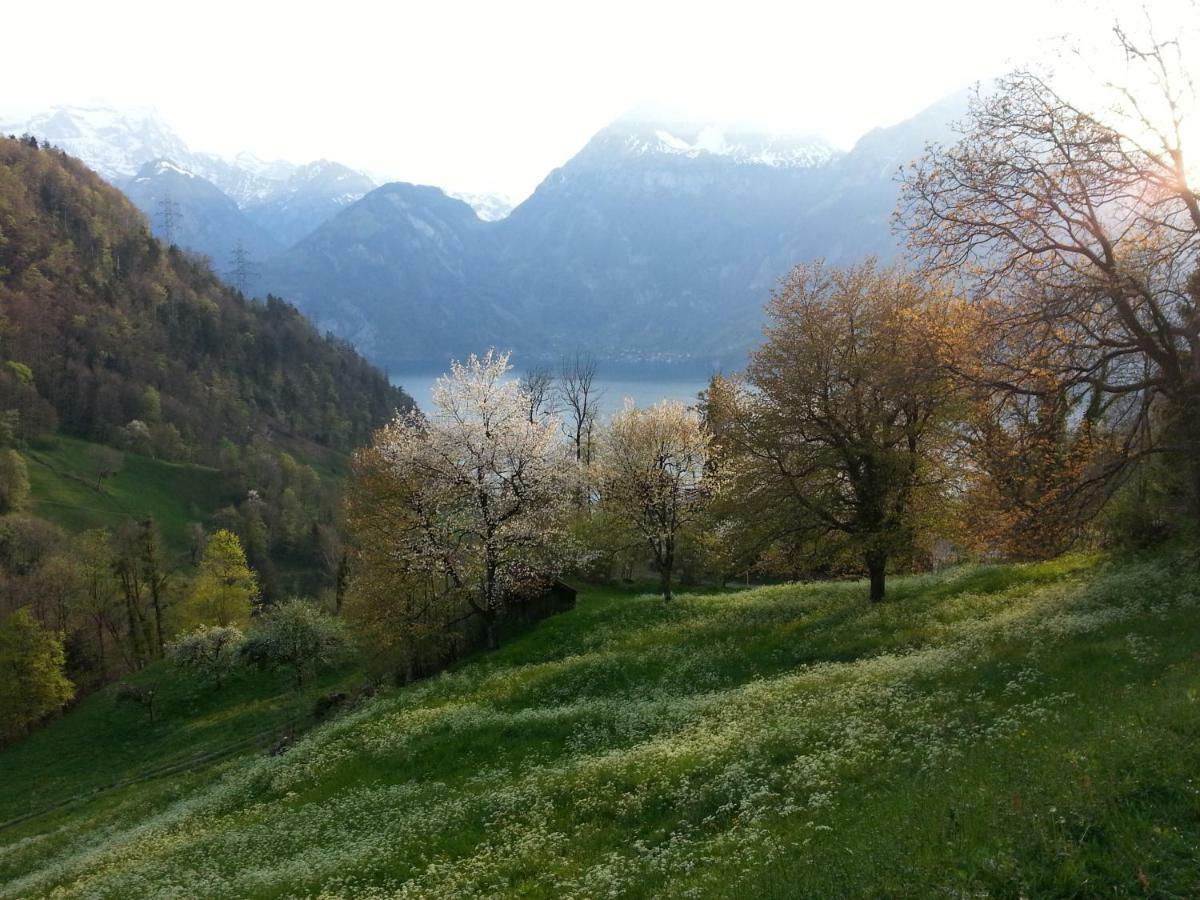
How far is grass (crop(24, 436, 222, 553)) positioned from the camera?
452ft

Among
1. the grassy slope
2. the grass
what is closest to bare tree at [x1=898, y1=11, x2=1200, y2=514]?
the grassy slope

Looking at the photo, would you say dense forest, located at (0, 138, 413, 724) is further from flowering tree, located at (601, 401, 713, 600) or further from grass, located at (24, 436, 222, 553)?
flowering tree, located at (601, 401, 713, 600)

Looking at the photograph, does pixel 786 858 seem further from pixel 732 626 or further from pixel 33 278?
pixel 33 278

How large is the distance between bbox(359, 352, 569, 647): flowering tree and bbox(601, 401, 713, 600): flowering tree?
208 inches

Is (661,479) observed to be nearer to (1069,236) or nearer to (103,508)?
(1069,236)

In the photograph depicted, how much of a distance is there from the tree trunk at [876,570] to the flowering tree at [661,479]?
14.7 m

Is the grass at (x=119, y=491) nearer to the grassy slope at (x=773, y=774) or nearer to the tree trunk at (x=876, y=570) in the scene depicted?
the grassy slope at (x=773, y=774)

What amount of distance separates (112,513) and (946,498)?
510 feet

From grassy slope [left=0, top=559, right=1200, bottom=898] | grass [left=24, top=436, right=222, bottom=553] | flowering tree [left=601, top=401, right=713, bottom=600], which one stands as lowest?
grassy slope [left=0, top=559, right=1200, bottom=898]

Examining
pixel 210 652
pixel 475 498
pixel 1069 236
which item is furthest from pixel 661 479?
pixel 210 652

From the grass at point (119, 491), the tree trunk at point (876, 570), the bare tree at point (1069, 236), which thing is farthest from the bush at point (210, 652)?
the grass at point (119, 491)

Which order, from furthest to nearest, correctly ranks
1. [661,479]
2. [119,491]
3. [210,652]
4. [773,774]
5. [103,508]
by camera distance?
[119,491] < [103,508] < [210,652] < [661,479] < [773,774]

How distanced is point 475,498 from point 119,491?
14316 cm

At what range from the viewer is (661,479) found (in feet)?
157
